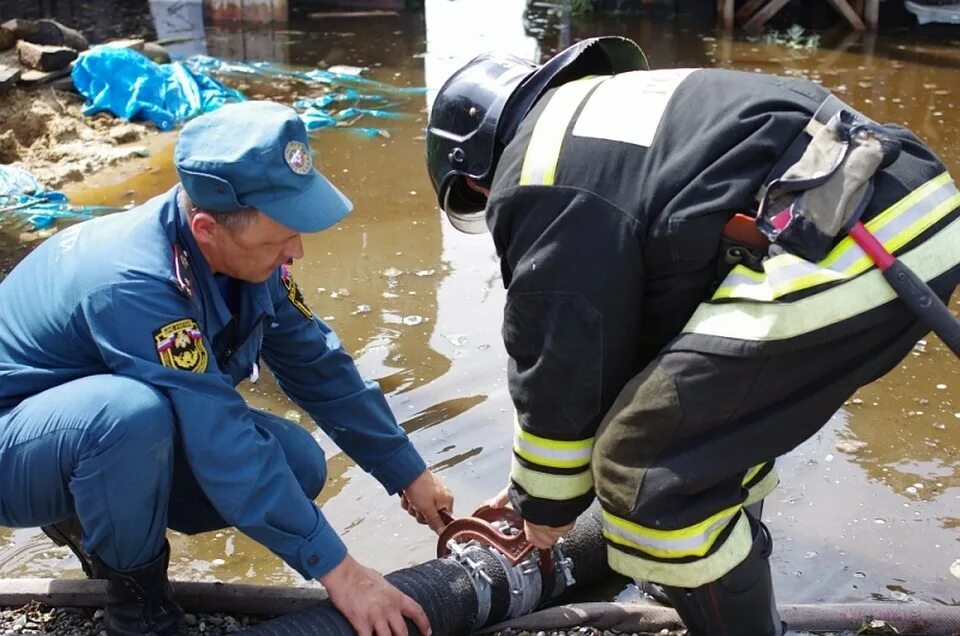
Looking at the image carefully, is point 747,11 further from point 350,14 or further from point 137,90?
point 137,90

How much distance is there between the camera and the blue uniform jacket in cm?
245

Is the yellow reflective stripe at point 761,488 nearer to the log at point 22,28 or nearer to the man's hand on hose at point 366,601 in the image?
the man's hand on hose at point 366,601

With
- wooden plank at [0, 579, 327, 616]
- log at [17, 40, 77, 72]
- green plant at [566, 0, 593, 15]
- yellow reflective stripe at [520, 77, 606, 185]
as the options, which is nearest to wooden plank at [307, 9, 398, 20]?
green plant at [566, 0, 593, 15]

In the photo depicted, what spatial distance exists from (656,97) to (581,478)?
90 cm

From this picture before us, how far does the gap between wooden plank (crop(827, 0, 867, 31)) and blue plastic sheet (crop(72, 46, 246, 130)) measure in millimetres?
7141

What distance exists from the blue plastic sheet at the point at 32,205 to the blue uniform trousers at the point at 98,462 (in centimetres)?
386

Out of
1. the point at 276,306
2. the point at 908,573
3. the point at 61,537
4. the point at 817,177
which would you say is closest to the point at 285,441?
the point at 276,306

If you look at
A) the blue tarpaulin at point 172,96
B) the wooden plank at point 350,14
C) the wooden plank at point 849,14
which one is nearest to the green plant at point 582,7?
the wooden plank at point 350,14

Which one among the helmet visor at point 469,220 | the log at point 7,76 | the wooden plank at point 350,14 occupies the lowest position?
the wooden plank at point 350,14

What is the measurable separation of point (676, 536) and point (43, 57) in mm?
7233

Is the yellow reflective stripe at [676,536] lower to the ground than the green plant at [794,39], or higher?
higher

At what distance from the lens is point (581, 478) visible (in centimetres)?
249

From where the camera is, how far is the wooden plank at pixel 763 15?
465 inches

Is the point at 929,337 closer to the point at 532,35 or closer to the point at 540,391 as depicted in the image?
the point at 540,391
